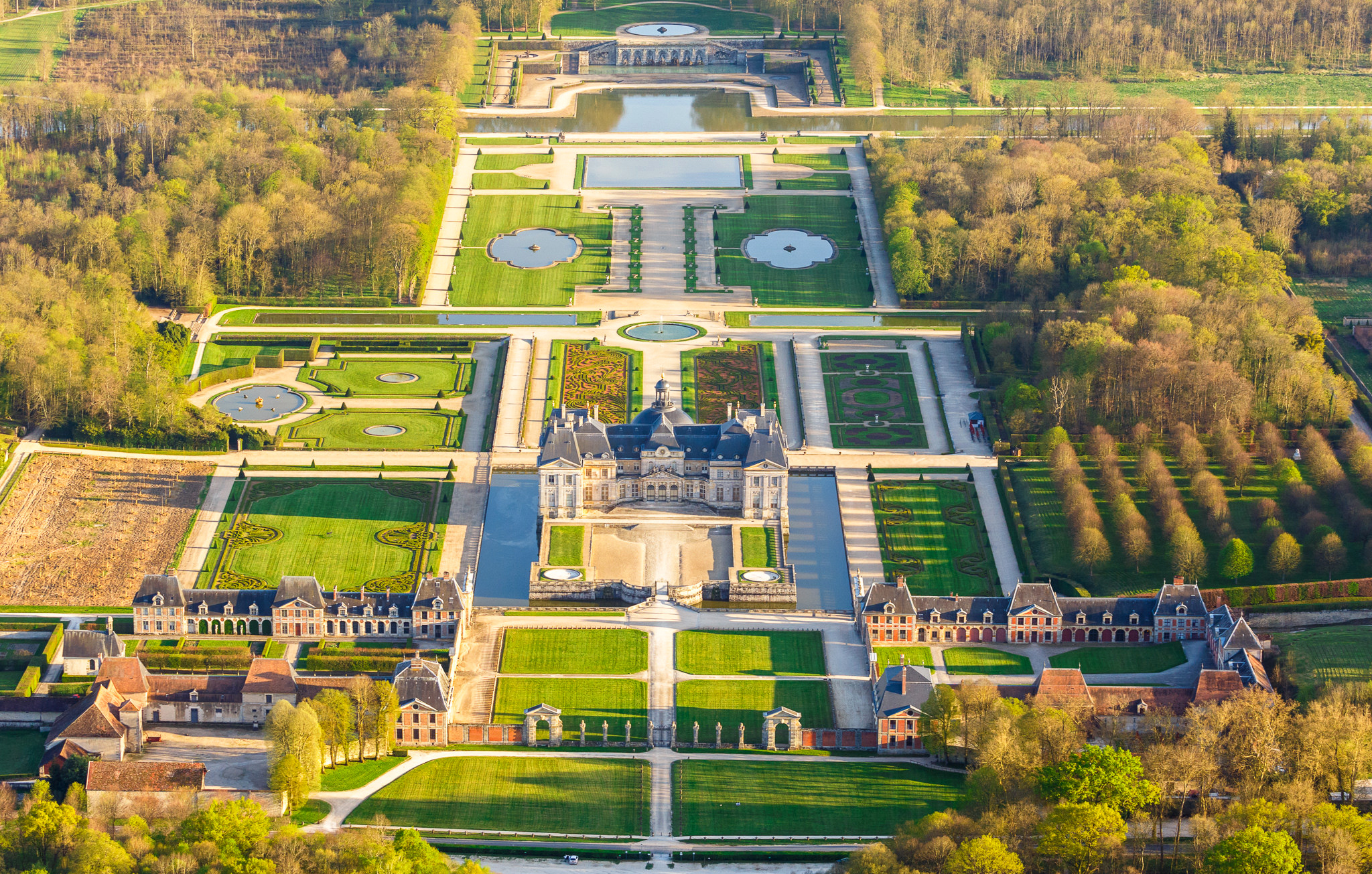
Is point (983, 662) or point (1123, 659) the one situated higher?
point (1123, 659)

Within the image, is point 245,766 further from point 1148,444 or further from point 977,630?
point 1148,444

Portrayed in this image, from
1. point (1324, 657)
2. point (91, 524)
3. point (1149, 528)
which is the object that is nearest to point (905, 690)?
point (1324, 657)

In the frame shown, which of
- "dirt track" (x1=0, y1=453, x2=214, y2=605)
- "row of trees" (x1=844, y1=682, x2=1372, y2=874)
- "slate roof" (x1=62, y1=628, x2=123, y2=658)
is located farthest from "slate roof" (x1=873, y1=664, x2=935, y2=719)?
"dirt track" (x1=0, y1=453, x2=214, y2=605)

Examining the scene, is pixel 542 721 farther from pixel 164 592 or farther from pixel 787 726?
pixel 164 592

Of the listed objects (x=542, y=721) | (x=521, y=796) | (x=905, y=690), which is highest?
(x=905, y=690)

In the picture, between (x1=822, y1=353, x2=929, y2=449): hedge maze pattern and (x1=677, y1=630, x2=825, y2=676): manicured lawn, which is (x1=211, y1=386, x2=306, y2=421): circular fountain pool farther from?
(x1=677, y1=630, x2=825, y2=676): manicured lawn

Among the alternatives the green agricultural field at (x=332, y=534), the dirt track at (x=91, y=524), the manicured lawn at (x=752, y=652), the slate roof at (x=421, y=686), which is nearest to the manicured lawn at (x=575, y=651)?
the manicured lawn at (x=752, y=652)
